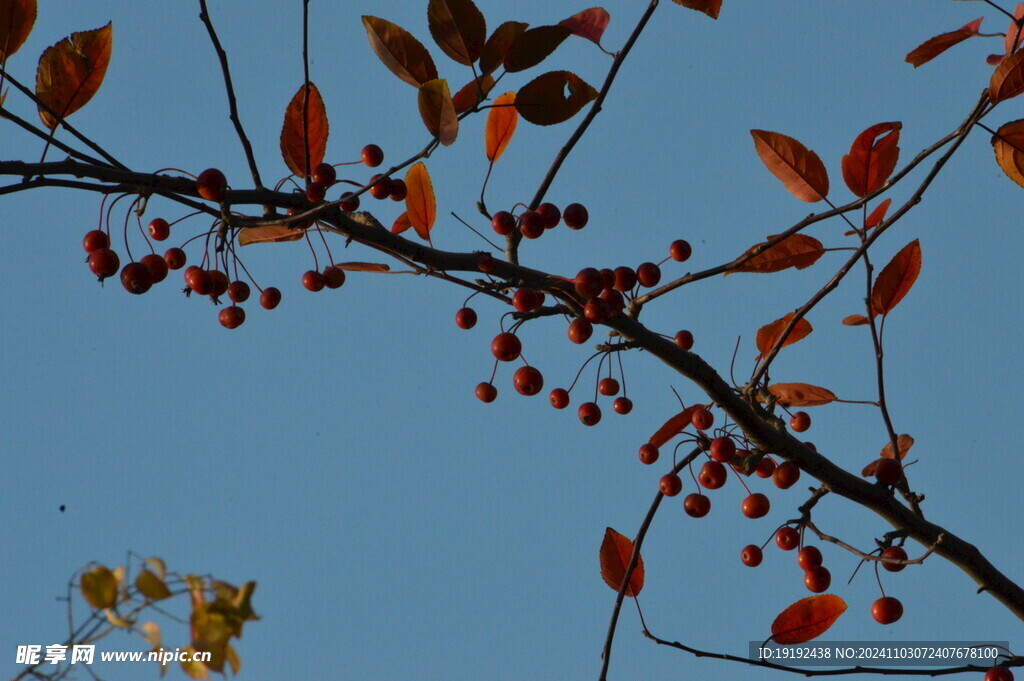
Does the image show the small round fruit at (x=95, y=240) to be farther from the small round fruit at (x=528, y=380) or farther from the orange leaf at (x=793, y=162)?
the orange leaf at (x=793, y=162)

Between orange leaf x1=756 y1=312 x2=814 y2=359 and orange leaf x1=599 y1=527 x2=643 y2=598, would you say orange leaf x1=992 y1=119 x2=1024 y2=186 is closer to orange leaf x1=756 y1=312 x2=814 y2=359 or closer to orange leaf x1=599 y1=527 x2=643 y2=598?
orange leaf x1=756 y1=312 x2=814 y2=359

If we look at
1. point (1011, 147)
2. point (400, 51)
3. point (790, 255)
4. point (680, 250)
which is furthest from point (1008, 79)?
point (400, 51)

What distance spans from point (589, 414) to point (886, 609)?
0.84m

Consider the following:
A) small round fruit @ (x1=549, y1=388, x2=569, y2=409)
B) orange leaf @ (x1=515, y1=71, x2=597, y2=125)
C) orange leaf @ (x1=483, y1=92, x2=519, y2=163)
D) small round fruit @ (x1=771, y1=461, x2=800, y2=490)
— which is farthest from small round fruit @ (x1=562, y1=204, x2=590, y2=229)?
small round fruit @ (x1=771, y1=461, x2=800, y2=490)

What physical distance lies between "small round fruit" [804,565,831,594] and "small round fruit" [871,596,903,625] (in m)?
0.12

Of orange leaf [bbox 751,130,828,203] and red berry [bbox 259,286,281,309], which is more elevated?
orange leaf [bbox 751,130,828,203]

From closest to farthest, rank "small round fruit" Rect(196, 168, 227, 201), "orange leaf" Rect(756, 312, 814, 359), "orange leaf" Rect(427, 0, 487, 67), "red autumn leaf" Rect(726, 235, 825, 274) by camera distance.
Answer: "small round fruit" Rect(196, 168, 227, 201)
"orange leaf" Rect(427, 0, 487, 67)
"red autumn leaf" Rect(726, 235, 825, 274)
"orange leaf" Rect(756, 312, 814, 359)

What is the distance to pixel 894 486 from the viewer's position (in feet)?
6.06

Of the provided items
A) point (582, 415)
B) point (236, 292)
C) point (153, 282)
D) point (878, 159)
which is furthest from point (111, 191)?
point (878, 159)

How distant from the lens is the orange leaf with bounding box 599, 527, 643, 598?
204 centimetres

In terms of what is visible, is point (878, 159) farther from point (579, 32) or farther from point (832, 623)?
point (832, 623)

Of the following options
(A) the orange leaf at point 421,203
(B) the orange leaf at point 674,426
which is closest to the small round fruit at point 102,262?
(A) the orange leaf at point 421,203

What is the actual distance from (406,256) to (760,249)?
64 centimetres

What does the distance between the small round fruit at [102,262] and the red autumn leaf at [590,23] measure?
1025 mm
